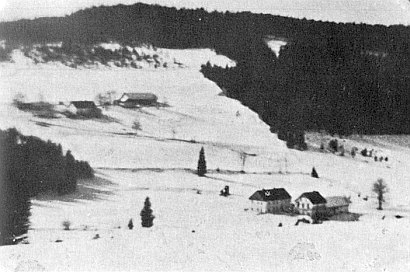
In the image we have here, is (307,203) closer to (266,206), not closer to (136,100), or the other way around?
(266,206)

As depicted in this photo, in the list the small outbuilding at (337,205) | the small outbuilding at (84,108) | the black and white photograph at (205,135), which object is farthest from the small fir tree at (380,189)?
the small outbuilding at (84,108)

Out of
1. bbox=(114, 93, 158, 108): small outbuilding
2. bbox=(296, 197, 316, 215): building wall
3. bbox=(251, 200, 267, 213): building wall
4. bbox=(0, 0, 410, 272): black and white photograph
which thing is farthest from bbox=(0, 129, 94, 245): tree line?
bbox=(296, 197, 316, 215): building wall

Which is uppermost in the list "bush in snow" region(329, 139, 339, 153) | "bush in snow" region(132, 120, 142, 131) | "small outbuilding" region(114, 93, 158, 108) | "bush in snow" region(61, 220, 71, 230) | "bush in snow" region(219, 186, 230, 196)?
"small outbuilding" region(114, 93, 158, 108)

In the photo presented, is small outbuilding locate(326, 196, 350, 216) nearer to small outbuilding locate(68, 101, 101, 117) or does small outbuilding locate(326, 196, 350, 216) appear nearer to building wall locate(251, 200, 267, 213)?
building wall locate(251, 200, 267, 213)

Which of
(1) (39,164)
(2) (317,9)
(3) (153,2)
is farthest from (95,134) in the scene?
(2) (317,9)

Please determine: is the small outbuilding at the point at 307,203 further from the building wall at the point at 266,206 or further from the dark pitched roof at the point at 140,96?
the dark pitched roof at the point at 140,96

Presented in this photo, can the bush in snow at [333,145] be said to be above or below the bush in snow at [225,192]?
above

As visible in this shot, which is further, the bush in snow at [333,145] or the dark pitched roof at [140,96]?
the bush in snow at [333,145]

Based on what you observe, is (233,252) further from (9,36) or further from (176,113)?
(9,36)

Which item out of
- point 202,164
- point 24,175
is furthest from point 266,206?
point 24,175
